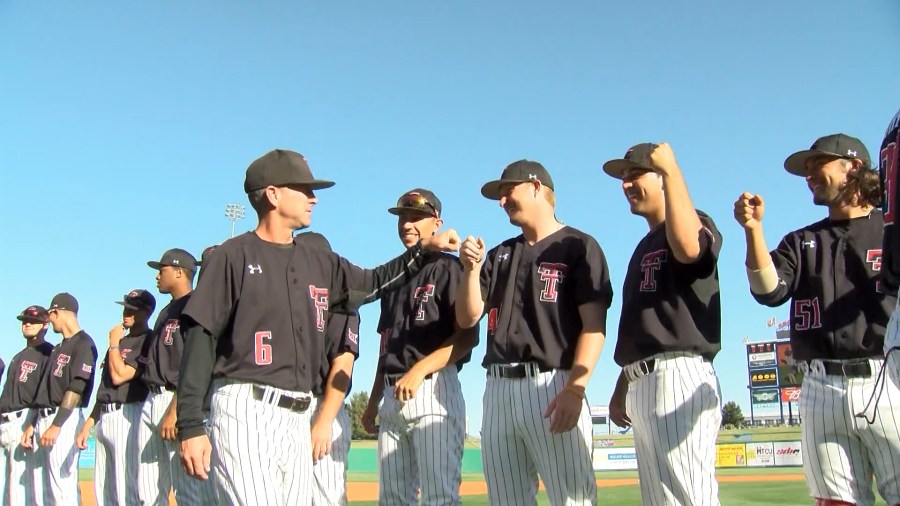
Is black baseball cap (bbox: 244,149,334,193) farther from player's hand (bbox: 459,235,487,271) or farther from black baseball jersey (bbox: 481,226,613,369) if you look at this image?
black baseball jersey (bbox: 481,226,613,369)

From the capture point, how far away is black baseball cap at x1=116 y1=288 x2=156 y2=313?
7.66m

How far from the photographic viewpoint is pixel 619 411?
4.34m

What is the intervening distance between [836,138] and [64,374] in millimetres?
7891

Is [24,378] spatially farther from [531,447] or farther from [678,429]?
[678,429]

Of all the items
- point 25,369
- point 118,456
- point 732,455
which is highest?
point 25,369

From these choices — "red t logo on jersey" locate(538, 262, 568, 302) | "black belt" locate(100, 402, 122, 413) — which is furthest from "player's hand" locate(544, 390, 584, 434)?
"black belt" locate(100, 402, 122, 413)

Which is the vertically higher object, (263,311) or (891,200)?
(891,200)

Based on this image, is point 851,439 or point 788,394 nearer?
point 851,439

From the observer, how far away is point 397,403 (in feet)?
15.3

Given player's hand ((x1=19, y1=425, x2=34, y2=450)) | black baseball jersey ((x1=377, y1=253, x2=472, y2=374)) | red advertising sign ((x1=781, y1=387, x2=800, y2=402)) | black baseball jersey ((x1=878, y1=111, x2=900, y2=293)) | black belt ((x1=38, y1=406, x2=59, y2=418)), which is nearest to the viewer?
black baseball jersey ((x1=878, y1=111, x2=900, y2=293))

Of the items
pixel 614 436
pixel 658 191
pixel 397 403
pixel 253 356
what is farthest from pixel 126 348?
pixel 614 436

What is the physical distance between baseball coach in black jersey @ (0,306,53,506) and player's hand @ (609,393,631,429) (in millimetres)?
7093

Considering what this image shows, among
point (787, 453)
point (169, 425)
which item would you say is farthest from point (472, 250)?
point (787, 453)

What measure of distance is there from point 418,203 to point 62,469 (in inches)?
225
